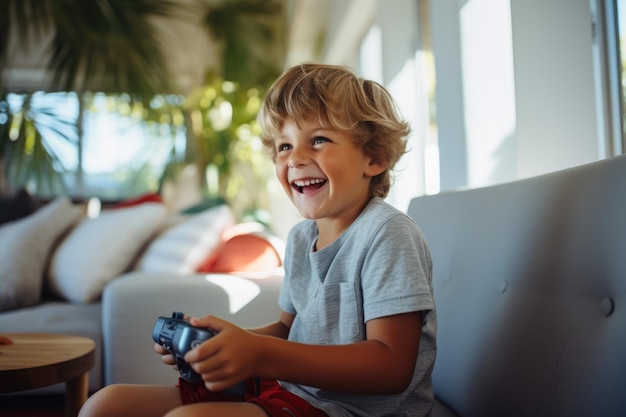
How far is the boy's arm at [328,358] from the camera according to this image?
0.68 m

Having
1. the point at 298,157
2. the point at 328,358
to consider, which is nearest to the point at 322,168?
the point at 298,157

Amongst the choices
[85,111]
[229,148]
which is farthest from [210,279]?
[85,111]

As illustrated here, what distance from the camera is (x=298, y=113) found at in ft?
3.15

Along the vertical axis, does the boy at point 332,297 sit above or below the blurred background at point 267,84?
below

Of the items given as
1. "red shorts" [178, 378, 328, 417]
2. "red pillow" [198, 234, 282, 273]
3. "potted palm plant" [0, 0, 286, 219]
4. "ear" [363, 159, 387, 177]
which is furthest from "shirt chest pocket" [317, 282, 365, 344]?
"potted palm plant" [0, 0, 286, 219]

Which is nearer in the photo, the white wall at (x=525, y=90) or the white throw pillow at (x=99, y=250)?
the white wall at (x=525, y=90)

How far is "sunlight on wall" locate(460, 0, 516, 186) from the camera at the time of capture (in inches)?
63.6

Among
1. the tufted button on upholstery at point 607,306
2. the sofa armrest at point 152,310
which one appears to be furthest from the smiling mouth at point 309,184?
the sofa armrest at point 152,310

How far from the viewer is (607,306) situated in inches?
28.4

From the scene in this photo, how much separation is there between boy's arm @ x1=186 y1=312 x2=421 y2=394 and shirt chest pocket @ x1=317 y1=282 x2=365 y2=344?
5cm

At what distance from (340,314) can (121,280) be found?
1.13 meters

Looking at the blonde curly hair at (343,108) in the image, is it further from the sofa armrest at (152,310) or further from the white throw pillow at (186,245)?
the white throw pillow at (186,245)

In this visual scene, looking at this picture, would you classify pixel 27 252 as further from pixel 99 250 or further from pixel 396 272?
pixel 396 272

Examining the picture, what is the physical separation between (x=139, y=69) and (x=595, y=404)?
13.0 feet
